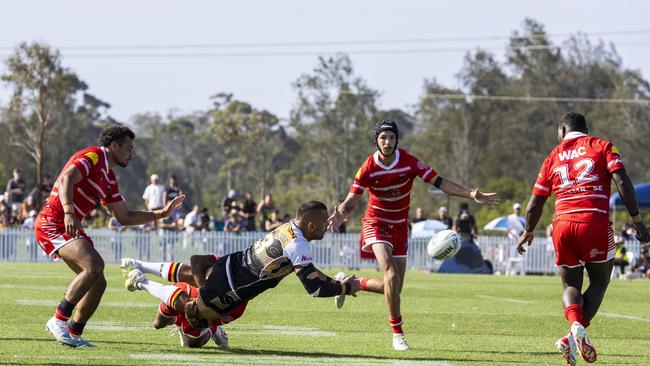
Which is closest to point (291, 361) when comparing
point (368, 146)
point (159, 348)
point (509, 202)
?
point (159, 348)

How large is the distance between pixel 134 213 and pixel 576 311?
4.48 metres

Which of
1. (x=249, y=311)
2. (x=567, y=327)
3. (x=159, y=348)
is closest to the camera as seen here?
(x=159, y=348)

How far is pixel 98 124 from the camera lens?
379ft

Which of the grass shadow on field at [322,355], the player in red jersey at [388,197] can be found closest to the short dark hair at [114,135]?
the grass shadow on field at [322,355]

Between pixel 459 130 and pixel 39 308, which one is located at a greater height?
pixel 459 130

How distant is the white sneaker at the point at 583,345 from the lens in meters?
10.2

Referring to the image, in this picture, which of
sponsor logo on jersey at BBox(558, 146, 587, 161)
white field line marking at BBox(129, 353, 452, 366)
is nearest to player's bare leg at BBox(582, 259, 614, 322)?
sponsor logo on jersey at BBox(558, 146, 587, 161)

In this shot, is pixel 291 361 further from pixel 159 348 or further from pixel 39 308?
pixel 39 308

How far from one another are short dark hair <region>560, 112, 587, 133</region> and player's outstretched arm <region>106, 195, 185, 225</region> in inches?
149

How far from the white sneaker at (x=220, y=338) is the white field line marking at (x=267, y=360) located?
0.70 m

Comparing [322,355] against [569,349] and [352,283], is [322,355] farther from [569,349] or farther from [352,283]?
[569,349]

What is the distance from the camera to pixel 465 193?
1302 cm

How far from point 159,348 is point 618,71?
85.8 m

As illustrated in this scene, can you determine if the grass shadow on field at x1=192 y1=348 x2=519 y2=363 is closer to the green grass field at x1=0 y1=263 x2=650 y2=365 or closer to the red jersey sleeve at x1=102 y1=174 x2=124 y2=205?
the green grass field at x1=0 y1=263 x2=650 y2=365
